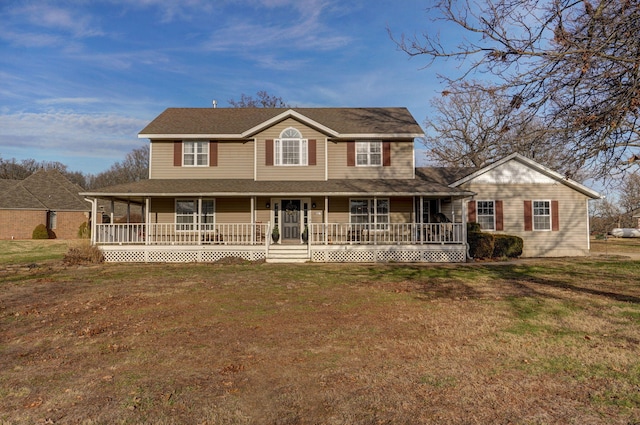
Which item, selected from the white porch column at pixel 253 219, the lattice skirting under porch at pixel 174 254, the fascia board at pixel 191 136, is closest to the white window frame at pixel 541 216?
the lattice skirting under porch at pixel 174 254

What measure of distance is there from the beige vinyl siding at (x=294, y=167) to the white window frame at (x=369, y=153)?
1.75 metres

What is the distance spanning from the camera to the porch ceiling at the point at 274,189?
16.7 metres

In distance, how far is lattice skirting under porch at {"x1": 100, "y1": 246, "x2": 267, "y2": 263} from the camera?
17.1 m

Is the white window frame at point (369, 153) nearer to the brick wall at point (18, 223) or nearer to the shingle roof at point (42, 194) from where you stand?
the shingle roof at point (42, 194)

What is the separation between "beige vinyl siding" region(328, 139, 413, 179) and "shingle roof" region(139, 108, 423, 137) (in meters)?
0.73

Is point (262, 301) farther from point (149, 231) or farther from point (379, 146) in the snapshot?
point (379, 146)

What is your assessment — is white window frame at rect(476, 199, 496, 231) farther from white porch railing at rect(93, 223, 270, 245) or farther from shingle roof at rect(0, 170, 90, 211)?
shingle roof at rect(0, 170, 90, 211)

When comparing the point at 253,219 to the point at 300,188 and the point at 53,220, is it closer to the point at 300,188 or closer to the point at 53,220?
the point at 300,188

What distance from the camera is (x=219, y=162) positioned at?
19.4 metres

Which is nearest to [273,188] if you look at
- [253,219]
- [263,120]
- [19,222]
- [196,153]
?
[253,219]

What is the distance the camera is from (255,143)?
18953mm

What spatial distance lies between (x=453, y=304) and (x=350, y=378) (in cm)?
466

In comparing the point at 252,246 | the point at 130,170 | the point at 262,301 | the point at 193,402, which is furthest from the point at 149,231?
the point at 130,170

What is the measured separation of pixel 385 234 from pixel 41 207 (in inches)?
1139
